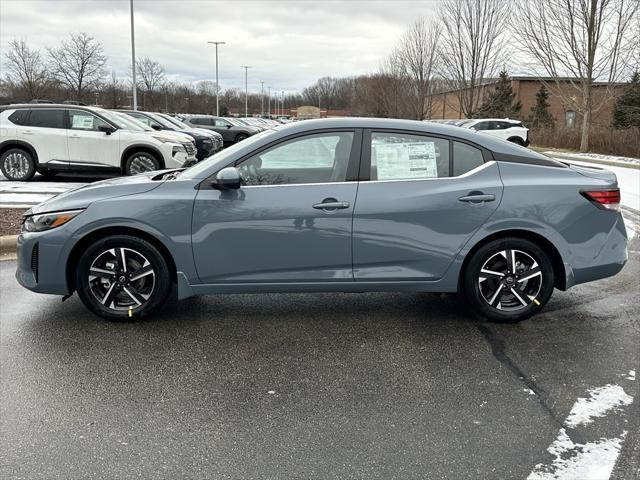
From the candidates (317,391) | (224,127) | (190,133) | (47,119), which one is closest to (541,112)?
(224,127)

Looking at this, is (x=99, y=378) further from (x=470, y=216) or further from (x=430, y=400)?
(x=470, y=216)

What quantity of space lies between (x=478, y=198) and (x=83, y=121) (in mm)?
10185

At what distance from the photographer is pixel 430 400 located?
11.0 feet

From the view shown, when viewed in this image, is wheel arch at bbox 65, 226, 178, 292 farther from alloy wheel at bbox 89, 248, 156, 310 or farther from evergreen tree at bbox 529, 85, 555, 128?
evergreen tree at bbox 529, 85, 555, 128

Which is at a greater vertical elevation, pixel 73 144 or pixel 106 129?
pixel 106 129

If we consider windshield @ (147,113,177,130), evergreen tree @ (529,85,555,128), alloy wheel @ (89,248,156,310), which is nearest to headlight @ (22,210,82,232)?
alloy wheel @ (89,248,156,310)

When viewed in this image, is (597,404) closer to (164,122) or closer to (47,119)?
(47,119)

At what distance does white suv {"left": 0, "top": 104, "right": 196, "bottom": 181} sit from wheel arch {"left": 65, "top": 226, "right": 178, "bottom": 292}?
8121 millimetres

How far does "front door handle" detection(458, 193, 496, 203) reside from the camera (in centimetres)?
438

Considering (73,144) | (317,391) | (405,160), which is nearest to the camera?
(317,391)

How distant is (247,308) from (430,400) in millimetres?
2070

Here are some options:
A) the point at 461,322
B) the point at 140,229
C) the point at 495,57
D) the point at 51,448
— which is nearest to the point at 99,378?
the point at 51,448

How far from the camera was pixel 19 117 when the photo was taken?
12297 millimetres

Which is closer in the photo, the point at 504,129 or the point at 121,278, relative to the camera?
the point at 121,278
